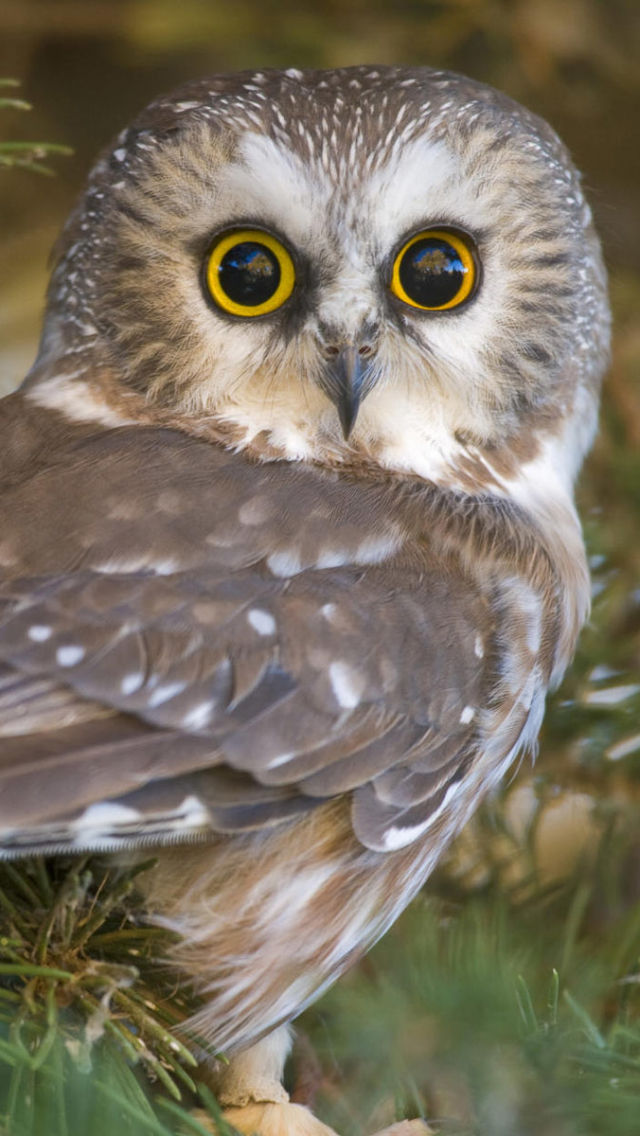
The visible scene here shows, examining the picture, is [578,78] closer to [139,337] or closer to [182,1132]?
[139,337]

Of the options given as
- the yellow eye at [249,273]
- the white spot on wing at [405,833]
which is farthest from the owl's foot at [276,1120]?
the yellow eye at [249,273]

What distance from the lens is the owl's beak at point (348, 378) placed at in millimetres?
2188

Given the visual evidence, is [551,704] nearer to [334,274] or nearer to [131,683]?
[334,274]

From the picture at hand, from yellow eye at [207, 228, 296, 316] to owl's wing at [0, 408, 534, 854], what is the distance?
29cm

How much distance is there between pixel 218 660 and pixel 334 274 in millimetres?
717

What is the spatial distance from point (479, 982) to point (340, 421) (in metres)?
1.08

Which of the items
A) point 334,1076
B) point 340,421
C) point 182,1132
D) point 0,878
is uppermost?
point 340,421

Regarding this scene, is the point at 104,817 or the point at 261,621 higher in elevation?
the point at 261,621

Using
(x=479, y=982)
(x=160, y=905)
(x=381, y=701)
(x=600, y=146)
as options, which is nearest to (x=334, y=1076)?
(x=160, y=905)

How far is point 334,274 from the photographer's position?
219 centimetres

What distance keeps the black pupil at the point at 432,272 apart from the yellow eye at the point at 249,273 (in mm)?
191

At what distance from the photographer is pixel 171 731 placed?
5.73ft

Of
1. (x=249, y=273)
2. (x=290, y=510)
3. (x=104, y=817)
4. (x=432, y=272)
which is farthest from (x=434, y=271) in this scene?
(x=104, y=817)

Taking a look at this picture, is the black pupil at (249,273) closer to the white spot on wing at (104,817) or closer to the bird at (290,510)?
the bird at (290,510)
